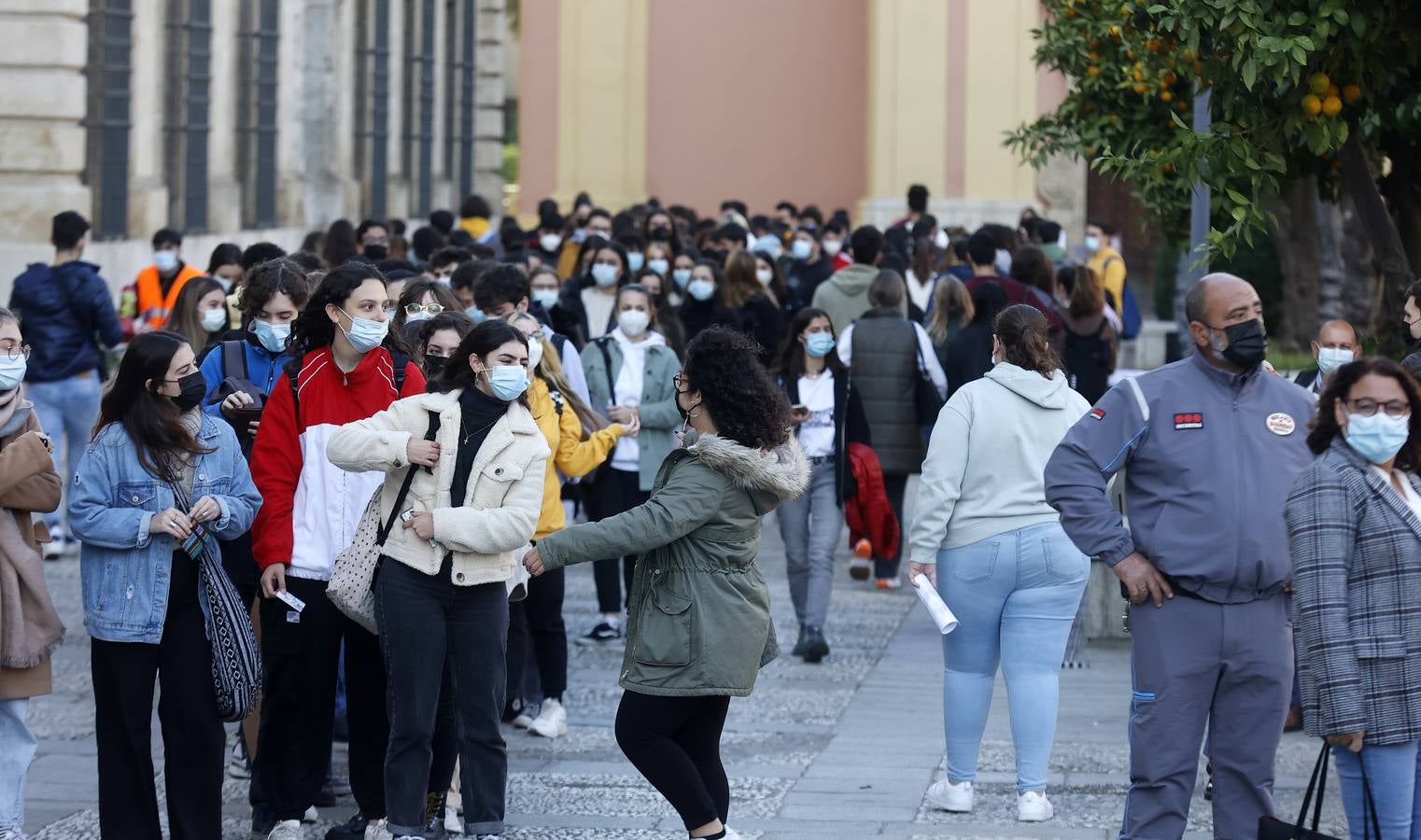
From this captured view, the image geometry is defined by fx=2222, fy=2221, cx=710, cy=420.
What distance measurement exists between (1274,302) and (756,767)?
20.9m

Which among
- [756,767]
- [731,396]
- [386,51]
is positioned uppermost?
[386,51]

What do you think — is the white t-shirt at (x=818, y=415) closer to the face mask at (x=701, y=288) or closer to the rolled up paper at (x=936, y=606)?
the face mask at (x=701, y=288)

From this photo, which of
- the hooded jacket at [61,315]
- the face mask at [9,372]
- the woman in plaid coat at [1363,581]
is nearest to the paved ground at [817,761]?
the face mask at [9,372]

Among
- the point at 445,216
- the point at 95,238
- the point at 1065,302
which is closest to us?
the point at 1065,302

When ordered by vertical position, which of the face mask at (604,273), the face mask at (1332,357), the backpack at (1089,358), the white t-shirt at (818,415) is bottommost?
the white t-shirt at (818,415)

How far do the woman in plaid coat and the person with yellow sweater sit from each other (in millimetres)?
3197

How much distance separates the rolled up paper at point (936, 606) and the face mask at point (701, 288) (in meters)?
6.68

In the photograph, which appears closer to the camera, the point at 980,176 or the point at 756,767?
the point at 756,767

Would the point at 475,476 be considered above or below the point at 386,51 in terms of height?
below

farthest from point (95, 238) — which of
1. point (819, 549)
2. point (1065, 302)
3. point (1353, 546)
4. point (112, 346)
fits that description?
point (1353, 546)

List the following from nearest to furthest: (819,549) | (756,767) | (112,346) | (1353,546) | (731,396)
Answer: (1353,546), (731,396), (756,767), (819,549), (112,346)

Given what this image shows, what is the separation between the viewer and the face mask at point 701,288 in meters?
14.0

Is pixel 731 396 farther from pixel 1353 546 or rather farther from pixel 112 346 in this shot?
pixel 112 346

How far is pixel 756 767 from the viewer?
8.58 meters
